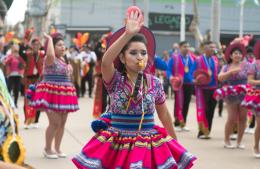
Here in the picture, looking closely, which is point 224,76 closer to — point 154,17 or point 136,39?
point 136,39

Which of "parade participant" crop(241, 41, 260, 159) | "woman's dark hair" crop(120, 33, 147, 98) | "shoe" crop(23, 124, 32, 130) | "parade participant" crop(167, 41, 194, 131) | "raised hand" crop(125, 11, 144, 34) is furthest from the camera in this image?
"parade participant" crop(167, 41, 194, 131)

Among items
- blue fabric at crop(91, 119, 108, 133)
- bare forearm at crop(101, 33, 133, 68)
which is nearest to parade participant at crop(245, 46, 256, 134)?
blue fabric at crop(91, 119, 108, 133)

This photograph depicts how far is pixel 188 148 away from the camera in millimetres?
9352

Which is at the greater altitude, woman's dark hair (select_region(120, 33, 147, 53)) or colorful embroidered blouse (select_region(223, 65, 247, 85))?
woman's dark hair (select_region(120, 33, 147, 53))

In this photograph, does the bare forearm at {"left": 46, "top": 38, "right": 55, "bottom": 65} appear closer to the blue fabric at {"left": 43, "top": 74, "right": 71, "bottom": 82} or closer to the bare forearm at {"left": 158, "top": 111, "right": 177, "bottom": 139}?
the blue fabric at {"left": 43, "top": 74, "right": 71, "bottom": 82}

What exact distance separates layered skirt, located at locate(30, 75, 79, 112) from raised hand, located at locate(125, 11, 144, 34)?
12.7 ft

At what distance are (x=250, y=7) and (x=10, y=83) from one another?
1041 inches

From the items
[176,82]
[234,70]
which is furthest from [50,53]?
[176,82]

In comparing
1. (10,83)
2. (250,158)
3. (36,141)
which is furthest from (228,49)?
(10,83)

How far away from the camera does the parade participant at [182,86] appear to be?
11789mm

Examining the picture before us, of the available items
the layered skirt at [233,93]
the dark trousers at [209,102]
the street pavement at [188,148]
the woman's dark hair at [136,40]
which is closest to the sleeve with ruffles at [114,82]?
the woman's dark hair at [136,40]

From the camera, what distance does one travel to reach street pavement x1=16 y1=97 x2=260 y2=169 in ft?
25.7

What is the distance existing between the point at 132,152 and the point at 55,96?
3.82 metres

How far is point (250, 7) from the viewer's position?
39.9 metres
